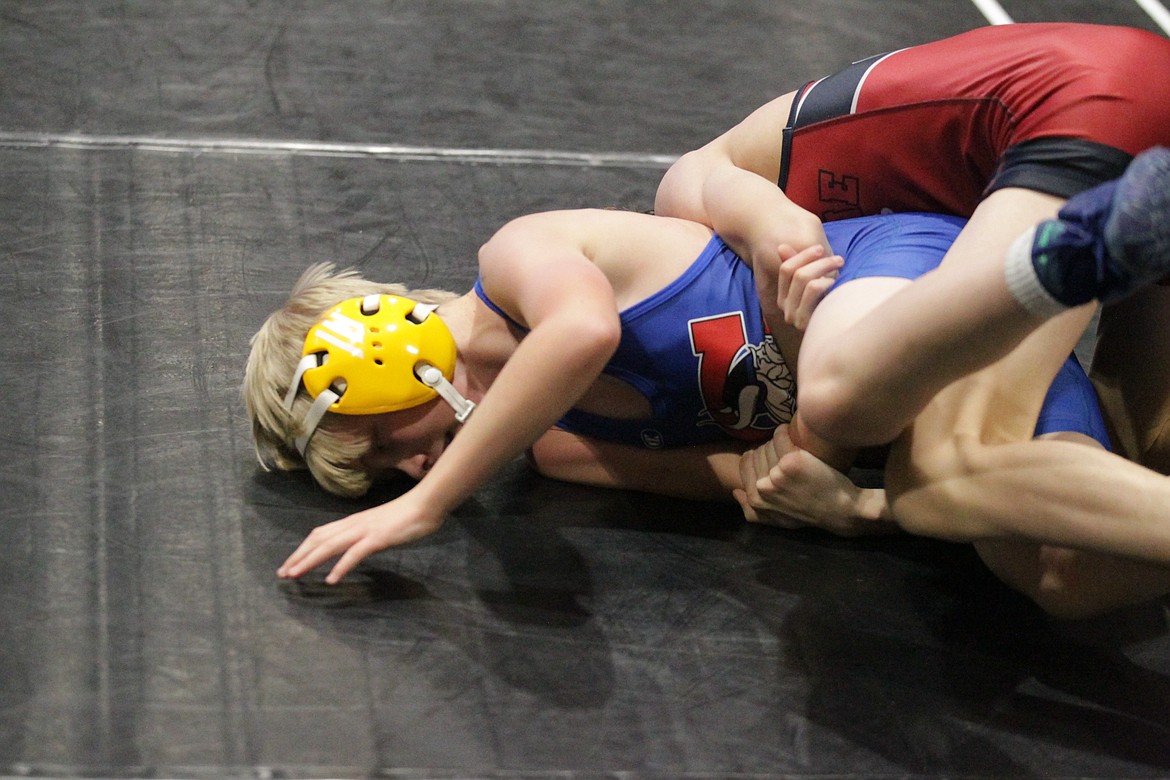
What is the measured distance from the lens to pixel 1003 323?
1622 millimetres

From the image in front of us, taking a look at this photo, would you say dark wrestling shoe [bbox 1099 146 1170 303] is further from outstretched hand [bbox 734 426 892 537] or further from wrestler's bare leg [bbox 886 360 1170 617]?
outstretched hand [bbox 734 426 892 537]

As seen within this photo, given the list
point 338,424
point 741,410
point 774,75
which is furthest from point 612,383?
point 774,75

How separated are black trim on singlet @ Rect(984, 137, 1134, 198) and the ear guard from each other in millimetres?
874

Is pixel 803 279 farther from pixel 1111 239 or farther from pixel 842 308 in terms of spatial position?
pixel 1111 239

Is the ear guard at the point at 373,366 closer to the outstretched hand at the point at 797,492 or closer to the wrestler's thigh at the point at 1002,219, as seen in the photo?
the outstretched hand at the point at 797,492

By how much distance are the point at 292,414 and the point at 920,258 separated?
0.97m

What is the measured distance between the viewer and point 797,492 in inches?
83.4

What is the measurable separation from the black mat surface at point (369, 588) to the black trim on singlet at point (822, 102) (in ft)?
2.00

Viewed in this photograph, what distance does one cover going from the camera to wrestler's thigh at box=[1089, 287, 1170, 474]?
2.21 m

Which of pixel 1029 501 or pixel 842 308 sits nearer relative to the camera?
pixel 1029 501

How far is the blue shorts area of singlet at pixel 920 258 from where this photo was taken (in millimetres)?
1993

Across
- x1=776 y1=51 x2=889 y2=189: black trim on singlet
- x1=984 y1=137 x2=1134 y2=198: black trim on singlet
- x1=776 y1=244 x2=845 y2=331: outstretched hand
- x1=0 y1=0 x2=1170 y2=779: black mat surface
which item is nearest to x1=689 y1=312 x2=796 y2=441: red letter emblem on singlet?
x1=776 y1=244 x2=845 y2=331: outstretched hand

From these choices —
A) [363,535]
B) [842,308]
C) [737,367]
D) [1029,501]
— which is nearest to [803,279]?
[842,308]

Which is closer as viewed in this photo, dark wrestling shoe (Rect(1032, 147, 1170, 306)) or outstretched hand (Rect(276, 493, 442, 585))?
dark wrestling shoe (Rect(1032, 147, 1170, 306))
